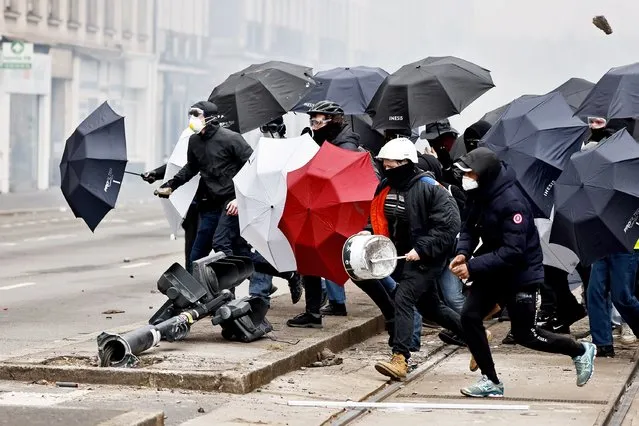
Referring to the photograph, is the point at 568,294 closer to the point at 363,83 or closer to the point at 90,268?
the point at 363,83

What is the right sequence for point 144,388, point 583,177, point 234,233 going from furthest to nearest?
1. point 234,233
2. point 583,177
3. point 144,388

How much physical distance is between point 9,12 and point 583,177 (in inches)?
1467

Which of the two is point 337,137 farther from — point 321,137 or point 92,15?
point 92,15

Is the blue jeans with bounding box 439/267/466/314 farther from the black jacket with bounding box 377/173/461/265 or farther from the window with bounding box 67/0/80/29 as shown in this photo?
the window with bounding box 67/0/80/29

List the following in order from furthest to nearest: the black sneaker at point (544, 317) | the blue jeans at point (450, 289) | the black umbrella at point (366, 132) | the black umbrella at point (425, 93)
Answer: the black umbrella at point (366, 132)
the black umbrella at point (425, 93)
the black sneaker at point (544, 317)
the blue jeans at point (450, 289)

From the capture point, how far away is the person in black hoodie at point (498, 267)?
9.65 m

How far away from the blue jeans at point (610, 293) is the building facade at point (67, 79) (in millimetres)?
35206

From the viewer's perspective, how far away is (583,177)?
10992 millimetres

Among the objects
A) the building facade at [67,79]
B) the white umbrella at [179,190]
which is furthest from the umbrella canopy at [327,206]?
the building facade at [67,79]

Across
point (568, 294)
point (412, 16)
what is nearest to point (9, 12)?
point (412, 16)

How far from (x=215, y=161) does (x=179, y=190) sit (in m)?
0.99

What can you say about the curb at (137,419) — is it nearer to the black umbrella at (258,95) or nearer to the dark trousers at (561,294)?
the dark trousers at (561,294)

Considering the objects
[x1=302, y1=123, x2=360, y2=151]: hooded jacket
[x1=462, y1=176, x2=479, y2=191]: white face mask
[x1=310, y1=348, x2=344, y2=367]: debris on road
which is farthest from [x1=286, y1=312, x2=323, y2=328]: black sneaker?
[x1=462, y1=176, x2=479, y2=191]: white face mask

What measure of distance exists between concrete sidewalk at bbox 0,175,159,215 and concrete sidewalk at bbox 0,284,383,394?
2437 centimetres
